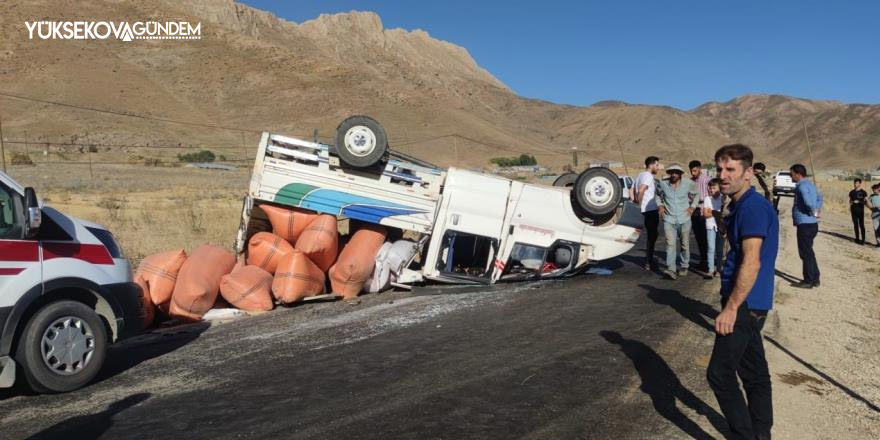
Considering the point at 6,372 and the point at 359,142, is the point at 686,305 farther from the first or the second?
the point at 6,372

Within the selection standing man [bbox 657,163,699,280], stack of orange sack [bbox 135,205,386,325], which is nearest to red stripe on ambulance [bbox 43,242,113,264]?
stack of orange sack [bbox 135,205,386,325]

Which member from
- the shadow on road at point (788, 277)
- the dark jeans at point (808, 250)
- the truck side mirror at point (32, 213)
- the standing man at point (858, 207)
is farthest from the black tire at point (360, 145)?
the standing man at point (858, 207)

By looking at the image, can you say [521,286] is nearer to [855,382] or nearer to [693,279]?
[693,279]

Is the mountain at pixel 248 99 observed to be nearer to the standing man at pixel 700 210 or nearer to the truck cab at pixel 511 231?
the truck cab at pixel 511 231

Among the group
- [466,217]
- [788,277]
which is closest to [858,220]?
[788,277]

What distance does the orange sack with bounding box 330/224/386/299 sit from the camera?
31.1 feet

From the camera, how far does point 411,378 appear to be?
5656 millimetres

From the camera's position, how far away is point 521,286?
1007 cm

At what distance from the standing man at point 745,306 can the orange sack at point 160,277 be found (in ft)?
23.4

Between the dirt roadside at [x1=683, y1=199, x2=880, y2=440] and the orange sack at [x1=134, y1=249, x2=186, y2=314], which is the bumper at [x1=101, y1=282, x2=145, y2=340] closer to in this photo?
the orange sack at [x1=134, y1=249, x2=186, y2=314]

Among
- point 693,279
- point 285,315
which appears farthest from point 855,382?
point 285,315

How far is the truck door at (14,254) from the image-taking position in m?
5.24

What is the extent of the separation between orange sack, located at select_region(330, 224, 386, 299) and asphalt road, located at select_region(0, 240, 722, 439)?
0.77 metres

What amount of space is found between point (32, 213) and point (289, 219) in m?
4.82
